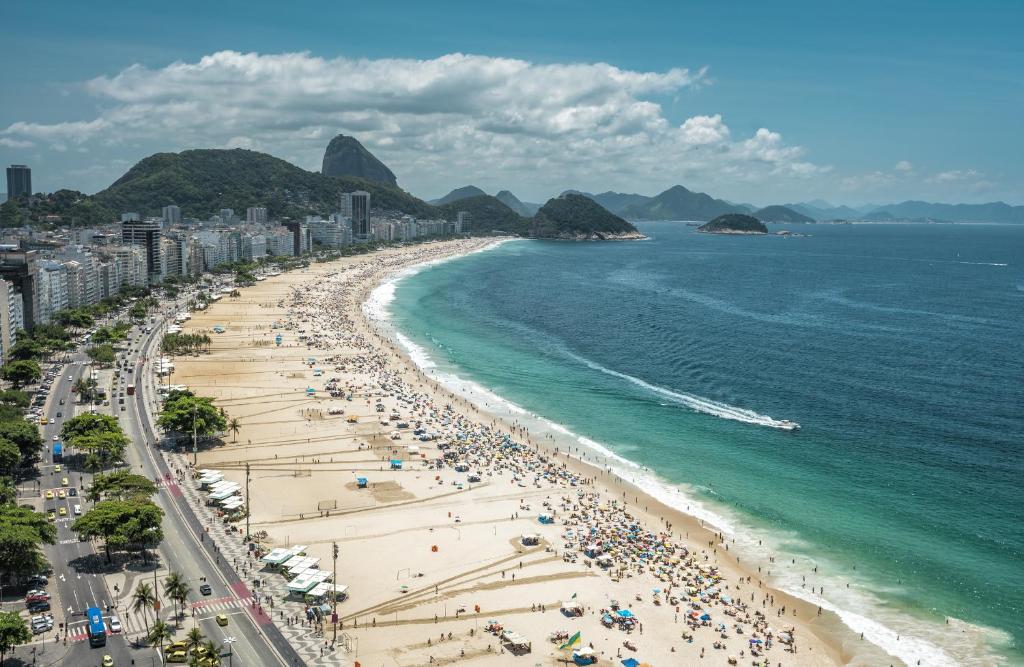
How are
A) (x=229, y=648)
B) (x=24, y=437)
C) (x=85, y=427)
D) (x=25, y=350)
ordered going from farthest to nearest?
(x=25, y=350) → (x=85, y=427) → (x=24, y=437) → (x=229, y=648)

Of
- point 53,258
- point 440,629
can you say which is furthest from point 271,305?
point 440,629

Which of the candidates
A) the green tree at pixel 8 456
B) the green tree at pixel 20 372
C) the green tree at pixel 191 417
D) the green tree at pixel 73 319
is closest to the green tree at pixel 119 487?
the green tree at pixel 8 456

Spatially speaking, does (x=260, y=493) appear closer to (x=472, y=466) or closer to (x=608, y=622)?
(x=472, y=466)

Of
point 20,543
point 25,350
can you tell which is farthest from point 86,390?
point 20,543

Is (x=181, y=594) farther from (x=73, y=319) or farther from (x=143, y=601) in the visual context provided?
(x=73, y=319)

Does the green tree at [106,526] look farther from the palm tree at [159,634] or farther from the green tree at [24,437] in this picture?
the green tree at [24,437]

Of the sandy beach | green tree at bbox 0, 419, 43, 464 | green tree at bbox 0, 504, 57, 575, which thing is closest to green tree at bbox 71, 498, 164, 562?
green tree at bbox 0, 504, 57, 575
